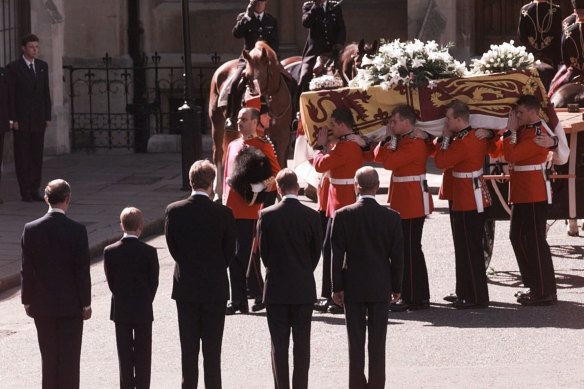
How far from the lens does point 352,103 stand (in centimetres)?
1370

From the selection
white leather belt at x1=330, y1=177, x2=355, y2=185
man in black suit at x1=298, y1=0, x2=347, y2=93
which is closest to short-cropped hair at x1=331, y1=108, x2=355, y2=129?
white leather belt at x1=330, y1=177, x2=355, y2=185

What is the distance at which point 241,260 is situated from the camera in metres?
13.4

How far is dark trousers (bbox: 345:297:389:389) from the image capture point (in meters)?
10.5

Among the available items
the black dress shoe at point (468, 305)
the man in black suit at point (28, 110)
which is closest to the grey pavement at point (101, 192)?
the man in black suit at point (28, 110)

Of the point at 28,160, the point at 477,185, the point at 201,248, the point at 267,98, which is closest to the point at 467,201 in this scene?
the point at 477,185

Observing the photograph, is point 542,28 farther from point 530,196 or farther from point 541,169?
point 530,196

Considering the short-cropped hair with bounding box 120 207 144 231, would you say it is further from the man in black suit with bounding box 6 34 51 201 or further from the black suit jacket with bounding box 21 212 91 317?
the man in black suit with bounding box 6 34 51 201

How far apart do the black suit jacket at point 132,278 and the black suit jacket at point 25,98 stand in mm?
10245

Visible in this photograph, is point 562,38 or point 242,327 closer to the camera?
point 242,327

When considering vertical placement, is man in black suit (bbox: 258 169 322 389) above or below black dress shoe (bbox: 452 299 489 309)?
above

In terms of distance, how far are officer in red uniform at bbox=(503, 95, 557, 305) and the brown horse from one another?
5216mm

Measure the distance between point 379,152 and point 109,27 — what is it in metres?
14.8

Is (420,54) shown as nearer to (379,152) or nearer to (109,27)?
(379,152)

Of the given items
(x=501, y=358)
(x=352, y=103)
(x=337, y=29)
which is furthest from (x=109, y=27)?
(x=501, y=358)
